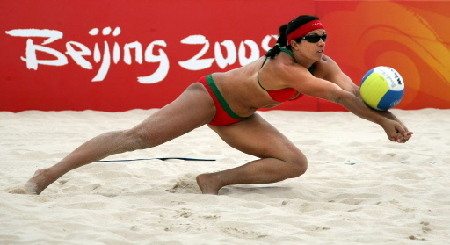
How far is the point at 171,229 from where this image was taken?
13.1 ft

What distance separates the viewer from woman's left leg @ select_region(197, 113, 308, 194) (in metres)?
5.14

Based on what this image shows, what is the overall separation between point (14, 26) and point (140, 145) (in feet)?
17.0

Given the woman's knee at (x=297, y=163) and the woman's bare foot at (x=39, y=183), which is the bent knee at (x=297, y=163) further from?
the woman's bare foot at (x=39, y=183)

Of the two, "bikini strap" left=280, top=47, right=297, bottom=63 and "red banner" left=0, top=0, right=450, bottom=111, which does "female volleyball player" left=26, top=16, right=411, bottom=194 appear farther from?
"red banner" left=0, top=0, right=450, bottom=111

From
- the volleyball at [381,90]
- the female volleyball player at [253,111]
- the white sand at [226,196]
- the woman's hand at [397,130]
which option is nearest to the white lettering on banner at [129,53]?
the white sand at [226,196]

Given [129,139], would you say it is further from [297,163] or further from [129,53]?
[129,53]

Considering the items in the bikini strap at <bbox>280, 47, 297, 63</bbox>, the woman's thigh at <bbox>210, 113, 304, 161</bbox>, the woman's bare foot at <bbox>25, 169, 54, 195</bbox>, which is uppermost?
the bikini strap at <bbox>280, 47, 297, 63</bbox>

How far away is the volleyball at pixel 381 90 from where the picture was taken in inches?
175

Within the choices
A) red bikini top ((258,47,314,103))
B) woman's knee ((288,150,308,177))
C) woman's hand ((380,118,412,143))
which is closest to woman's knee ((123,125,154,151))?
red bikini top ((258,47,314,103))

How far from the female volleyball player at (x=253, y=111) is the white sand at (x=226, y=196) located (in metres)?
0.16

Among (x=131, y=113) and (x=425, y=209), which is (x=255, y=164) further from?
(x=131, y=113)

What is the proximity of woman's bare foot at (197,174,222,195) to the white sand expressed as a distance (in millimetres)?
107

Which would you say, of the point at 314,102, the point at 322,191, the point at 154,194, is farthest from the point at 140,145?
the point at 314,102

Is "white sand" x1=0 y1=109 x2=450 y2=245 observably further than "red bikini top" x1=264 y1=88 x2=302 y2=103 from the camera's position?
No
